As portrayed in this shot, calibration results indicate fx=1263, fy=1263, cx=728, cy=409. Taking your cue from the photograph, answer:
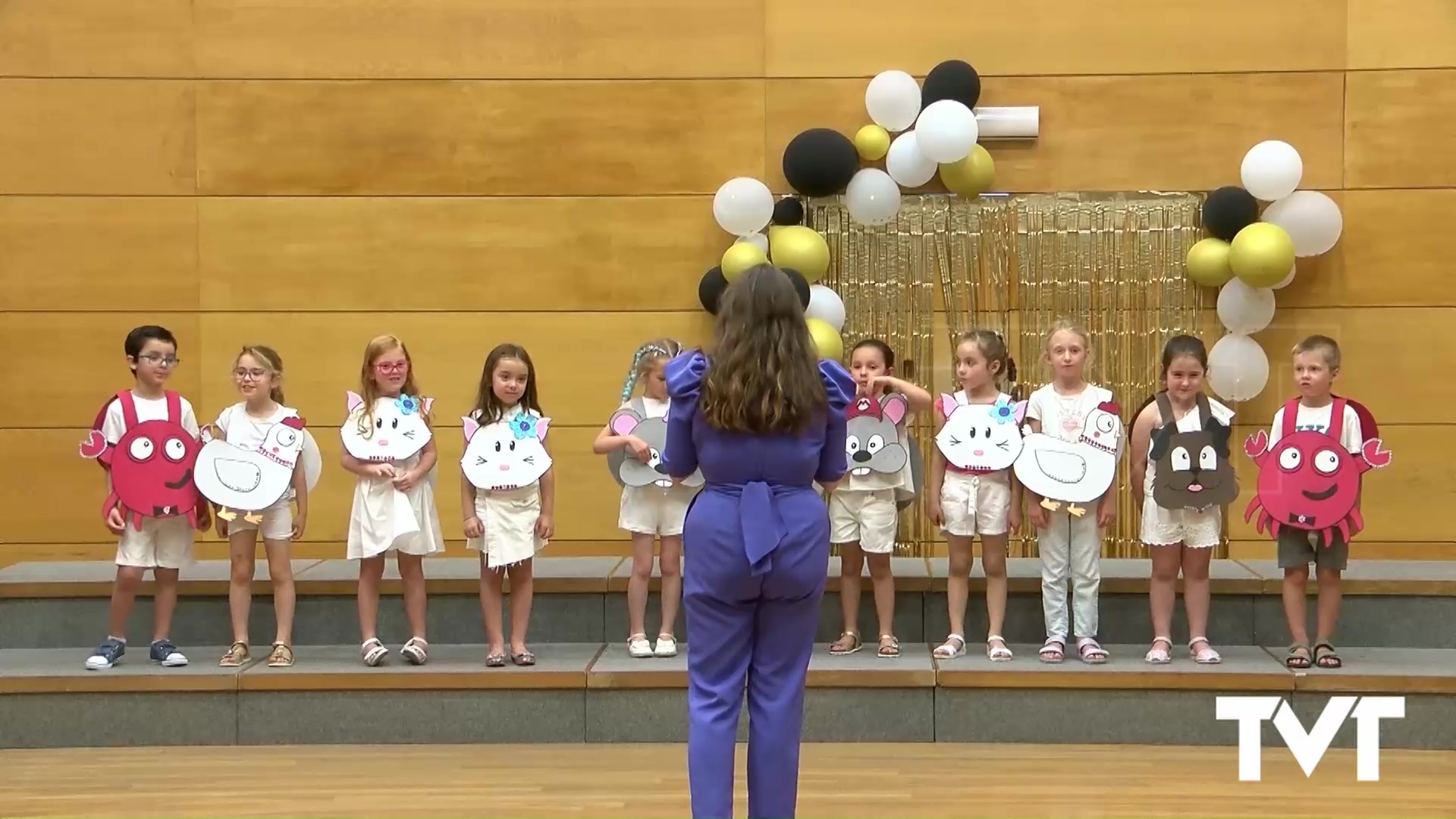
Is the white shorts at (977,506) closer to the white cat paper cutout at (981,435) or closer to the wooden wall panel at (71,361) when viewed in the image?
the white cat paper cutout at (981,435)

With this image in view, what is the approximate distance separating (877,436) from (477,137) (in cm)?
275

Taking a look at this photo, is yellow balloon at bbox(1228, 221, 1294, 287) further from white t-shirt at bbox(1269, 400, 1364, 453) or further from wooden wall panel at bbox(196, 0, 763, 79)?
wooden wall panel at bbox(196, 0, 763, 79)

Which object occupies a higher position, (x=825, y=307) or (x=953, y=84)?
(x=953, y=84)

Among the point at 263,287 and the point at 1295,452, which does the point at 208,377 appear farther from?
the point at 1295,452

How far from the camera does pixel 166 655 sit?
15.3 feet

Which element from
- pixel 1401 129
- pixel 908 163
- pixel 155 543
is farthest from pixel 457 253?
pixel 1401 129

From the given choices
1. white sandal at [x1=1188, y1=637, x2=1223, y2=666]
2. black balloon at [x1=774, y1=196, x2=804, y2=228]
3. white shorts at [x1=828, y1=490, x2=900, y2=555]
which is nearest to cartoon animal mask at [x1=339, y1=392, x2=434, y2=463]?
white shorts at [x1=828, y1=490, x2=900, y2=555]

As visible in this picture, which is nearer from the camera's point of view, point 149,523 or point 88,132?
point 149,523

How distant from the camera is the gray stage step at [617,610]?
492cm

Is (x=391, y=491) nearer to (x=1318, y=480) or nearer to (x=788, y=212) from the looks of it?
(x=788, y=212)

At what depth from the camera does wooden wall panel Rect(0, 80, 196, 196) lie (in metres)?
6.21

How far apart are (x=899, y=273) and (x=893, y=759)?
269 cm

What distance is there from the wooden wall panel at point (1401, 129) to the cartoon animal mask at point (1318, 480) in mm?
2074

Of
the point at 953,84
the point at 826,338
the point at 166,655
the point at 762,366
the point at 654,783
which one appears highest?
the point at 953,84
